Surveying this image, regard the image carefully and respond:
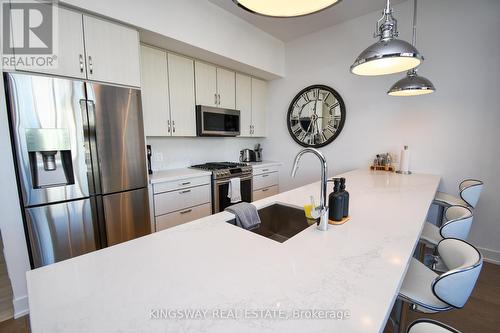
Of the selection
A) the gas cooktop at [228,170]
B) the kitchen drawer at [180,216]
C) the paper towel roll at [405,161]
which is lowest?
the kitchen drawer at [180,216]

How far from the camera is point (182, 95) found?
2.90m

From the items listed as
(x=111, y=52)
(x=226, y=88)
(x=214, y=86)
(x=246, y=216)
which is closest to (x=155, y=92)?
(x=111, y=52)

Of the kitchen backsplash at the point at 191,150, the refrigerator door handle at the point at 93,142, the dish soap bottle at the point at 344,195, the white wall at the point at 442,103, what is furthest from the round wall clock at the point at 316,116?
the refrigerator door handle at the point at 93,142

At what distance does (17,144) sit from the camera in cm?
154

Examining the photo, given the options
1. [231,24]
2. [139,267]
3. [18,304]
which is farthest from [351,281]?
[231,24]

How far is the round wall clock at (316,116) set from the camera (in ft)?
11.0

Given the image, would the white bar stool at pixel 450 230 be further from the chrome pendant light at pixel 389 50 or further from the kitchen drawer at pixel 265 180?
the kitchen drawer at pixel 265 180

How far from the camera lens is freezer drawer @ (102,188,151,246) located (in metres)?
1.99

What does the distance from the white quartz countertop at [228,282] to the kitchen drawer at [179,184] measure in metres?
1.34

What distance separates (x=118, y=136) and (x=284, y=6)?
172 centimetres

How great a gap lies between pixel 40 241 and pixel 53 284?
52.2 inches

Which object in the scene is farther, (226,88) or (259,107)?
(259,107)

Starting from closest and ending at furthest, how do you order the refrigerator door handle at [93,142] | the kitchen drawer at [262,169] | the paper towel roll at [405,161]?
the refrigerator door handle at [93,142]
the paper towel roll at [405,161]
the kitchen drawer at [262,169]

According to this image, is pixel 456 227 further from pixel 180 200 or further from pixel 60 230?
pixel 60 230
